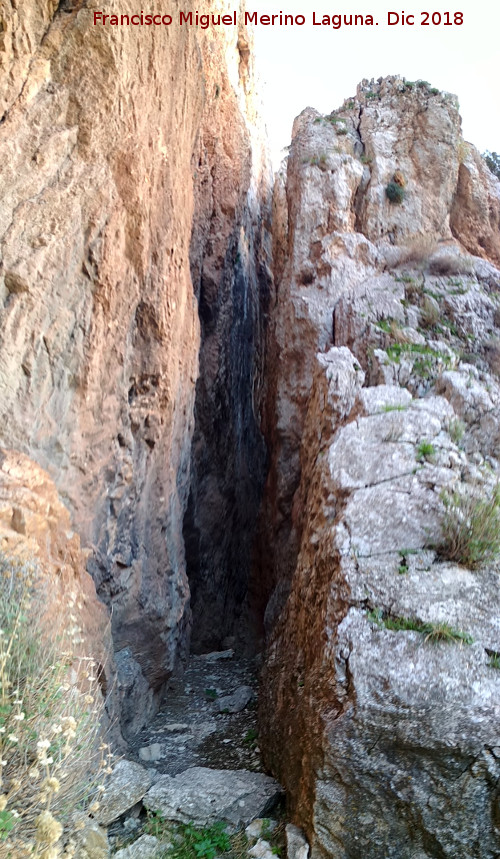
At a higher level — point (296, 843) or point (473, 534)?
point (473, 534)

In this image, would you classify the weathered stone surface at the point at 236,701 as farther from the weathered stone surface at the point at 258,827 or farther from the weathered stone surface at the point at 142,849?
the weathered stone surface at the point at 142,849

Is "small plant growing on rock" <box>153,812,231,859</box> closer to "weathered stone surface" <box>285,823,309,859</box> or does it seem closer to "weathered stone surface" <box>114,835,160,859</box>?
"weathered stone surface" <box>114,835,160,859</box>

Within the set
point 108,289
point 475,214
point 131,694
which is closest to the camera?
point 108,289

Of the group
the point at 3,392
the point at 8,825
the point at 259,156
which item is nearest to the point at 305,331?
the point at 3,392

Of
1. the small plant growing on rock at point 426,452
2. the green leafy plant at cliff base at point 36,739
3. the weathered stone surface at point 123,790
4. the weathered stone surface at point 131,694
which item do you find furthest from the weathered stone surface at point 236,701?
the green leafy plant at cliff base at point 36,739

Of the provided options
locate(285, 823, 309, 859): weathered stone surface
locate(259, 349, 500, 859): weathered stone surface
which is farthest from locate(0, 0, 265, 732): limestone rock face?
locate(285, 823, 309, 859): weathered stone surface

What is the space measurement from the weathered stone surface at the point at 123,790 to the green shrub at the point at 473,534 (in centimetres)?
315

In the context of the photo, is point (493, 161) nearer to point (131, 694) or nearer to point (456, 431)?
point (456, 431)

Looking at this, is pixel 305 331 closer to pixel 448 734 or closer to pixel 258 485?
pixel 258 485

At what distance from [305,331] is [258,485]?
4757 mm

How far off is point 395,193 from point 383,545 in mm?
11490

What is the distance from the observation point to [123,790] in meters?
5.11

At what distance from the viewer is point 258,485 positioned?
51.3 feet

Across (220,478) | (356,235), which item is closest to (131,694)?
(220,478)
